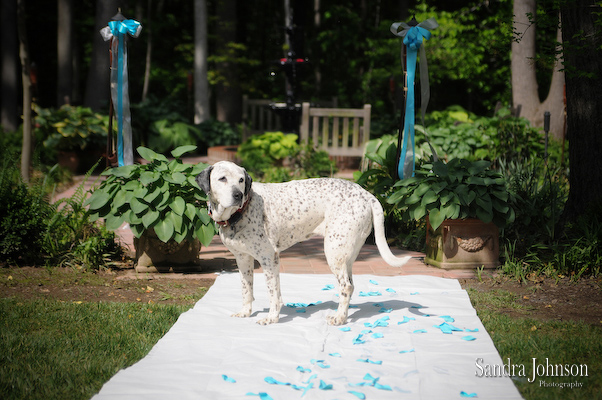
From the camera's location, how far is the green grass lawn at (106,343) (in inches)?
141

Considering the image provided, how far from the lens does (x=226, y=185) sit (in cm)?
420

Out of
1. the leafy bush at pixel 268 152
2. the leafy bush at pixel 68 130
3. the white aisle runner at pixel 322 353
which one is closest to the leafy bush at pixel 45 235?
the white aisle runner at pixel 322 353

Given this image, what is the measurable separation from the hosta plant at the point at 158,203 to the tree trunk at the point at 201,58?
14.9 metres

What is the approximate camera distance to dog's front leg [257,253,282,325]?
4551 mm

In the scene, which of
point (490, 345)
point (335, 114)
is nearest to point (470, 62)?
point (335, 114)

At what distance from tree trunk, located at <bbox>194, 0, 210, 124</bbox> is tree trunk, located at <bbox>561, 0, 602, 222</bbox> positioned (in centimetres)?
1523

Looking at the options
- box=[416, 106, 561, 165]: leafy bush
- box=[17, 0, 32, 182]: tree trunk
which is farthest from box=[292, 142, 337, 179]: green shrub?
box=[17, 0, 32, 182]: tree trunk

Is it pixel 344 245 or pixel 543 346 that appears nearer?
pixel 543 346

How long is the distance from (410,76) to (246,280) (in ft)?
11.4

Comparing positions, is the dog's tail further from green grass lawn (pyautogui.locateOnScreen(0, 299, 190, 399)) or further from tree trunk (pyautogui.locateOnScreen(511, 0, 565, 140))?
tree trunk (pyautogui.locateOnScreen(511, 0, 565, 140))

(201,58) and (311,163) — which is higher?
(201,58)

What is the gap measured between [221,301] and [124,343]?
1129 mm

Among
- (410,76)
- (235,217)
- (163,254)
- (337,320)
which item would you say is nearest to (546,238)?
(410,76)

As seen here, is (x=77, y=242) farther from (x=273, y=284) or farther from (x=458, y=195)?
(x=458, y=195)
